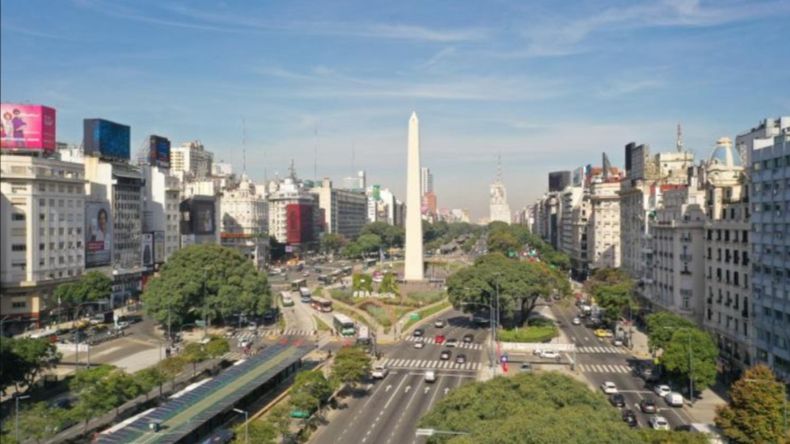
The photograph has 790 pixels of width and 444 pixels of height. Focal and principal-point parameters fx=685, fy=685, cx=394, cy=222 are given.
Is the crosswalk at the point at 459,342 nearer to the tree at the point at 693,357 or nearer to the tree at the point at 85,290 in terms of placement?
the tree at the point at 693,357

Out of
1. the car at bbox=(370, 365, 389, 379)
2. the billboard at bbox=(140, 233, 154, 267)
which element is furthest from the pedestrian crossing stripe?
the billboard at bbox=(140, 233, 154, 267)

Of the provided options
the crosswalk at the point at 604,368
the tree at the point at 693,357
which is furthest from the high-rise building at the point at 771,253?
the crosswalk at the point at 604,368

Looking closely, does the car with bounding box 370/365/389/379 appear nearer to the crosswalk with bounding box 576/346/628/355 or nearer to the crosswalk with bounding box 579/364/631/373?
the crosswalk with bounding box 579/364/631/373

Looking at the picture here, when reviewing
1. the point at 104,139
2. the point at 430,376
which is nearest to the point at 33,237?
the point at 104,139

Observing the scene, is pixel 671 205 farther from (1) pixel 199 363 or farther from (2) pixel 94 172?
(2) pixel 94 172

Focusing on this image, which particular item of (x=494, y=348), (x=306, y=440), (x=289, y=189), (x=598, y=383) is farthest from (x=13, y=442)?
(x=289, y=189)

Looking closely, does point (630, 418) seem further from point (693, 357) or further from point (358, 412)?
point (358, 412)
